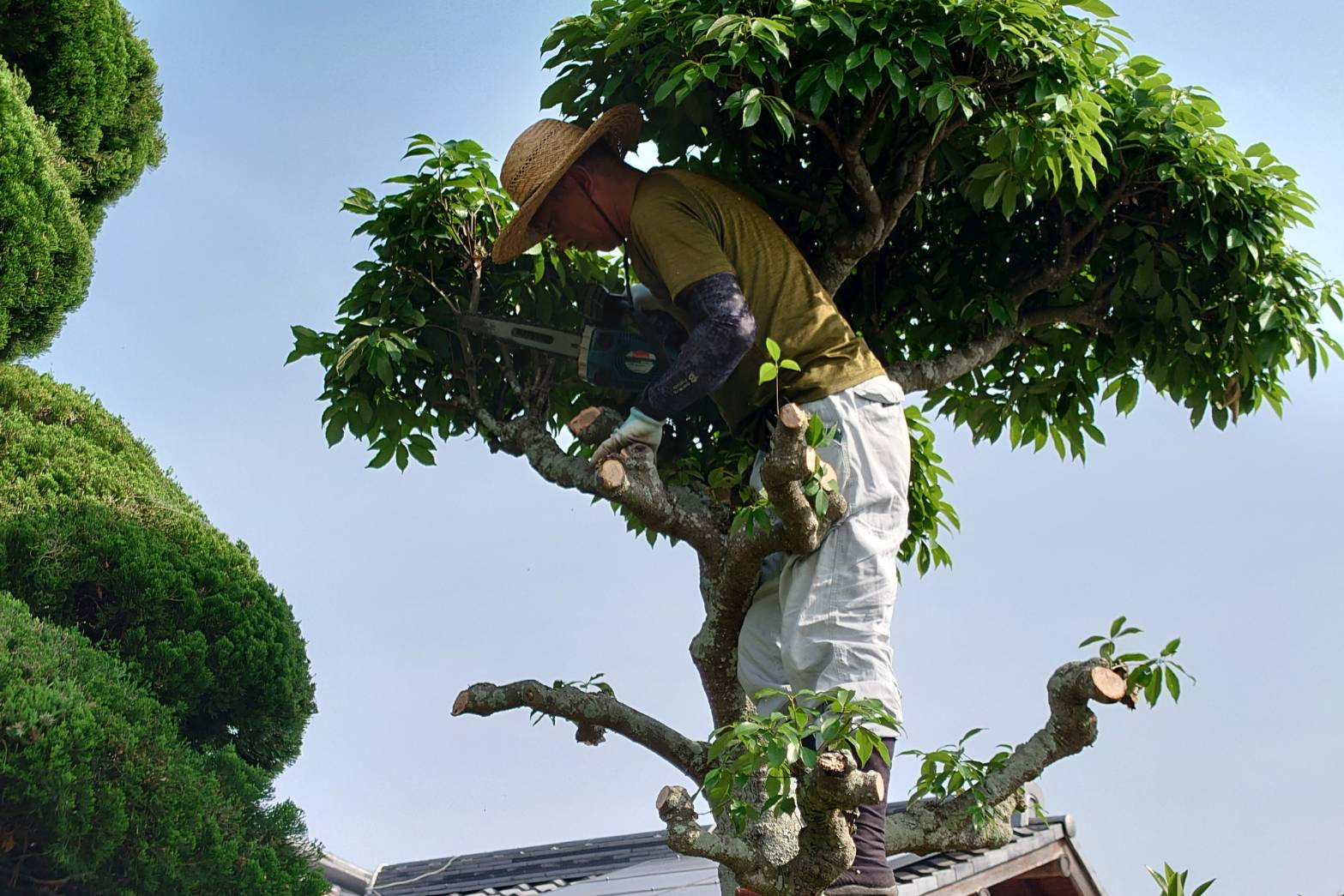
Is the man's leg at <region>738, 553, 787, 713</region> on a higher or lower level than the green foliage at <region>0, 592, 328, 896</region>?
higher

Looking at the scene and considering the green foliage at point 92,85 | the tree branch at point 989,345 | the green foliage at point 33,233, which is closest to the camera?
the tree branch at point 989,345

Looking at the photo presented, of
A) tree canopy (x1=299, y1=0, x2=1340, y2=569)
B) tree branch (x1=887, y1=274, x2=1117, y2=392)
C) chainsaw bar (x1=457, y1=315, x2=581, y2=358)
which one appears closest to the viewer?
tree canopy (x1=299, y1=0, x2=1340, y2=569)

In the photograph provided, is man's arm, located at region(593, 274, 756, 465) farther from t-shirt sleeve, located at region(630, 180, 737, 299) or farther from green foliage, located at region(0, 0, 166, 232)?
green foliage, located at region(0, 0, 166, 232)

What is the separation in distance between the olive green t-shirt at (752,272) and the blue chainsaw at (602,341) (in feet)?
0.87

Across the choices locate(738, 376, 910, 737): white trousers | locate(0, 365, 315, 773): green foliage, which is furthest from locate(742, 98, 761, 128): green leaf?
locate(0, 365, 315, 773): green foliage

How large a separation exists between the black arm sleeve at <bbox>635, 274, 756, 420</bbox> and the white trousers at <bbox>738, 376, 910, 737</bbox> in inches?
10.9

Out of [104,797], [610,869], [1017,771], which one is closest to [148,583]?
[104,797]

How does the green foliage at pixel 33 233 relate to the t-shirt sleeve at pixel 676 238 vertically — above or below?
above

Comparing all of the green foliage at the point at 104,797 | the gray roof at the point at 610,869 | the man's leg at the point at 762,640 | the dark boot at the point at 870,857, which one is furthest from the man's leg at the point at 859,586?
the green foliage at the point at 104,797

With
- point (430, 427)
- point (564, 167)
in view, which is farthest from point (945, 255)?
point (430, 427)

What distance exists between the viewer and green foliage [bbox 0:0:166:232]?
21.9 feet

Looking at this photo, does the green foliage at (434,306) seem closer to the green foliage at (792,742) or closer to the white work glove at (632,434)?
the white work glove at (632,434)

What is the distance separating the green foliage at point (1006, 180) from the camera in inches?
148

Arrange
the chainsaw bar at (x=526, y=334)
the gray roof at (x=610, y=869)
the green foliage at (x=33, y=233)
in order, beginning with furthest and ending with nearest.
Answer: the green foliage at (x=33, y=233)
the gray roof at (x=610, y=869)
the chainsaw bar at (x=526, y=334)
